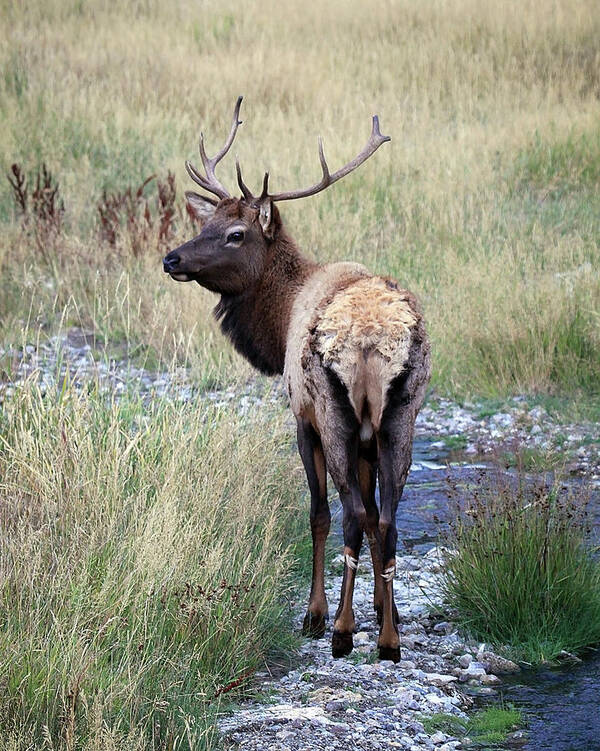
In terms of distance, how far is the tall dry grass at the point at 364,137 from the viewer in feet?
32.3

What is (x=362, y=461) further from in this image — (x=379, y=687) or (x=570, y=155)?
(x=570, y=155)

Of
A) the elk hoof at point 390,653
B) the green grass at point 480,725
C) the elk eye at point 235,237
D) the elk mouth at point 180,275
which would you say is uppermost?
the elk eye at point 235,237

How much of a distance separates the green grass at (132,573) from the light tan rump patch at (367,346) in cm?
75

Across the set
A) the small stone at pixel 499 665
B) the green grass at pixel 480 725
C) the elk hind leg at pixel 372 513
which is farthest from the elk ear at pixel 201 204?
the green grass at pixel 480 725

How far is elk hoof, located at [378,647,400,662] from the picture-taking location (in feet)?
16.8

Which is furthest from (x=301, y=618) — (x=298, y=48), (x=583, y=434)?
(x=298, y=48)

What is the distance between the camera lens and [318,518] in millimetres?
5781

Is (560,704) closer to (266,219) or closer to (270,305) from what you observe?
(270,305)

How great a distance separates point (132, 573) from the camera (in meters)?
4.45

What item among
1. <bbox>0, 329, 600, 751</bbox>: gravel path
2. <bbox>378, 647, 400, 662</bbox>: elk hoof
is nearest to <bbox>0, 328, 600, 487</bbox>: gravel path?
<bbox>0, 329, 600, 751</bbox>: gravel path

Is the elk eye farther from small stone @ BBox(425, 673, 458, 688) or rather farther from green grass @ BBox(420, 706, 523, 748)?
green grass @ BBox(420, 706, 523, 748)

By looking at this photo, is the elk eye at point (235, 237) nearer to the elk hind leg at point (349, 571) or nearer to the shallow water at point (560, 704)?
the elk hind leg at point (349, 571)

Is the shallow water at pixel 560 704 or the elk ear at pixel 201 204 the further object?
the elk ear at pixel 201 204

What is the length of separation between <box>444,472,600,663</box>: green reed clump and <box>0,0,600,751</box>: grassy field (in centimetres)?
91
